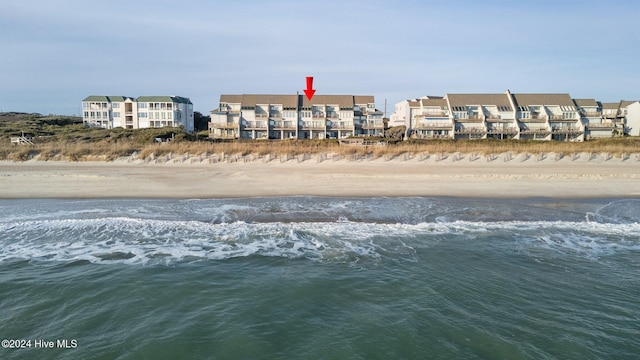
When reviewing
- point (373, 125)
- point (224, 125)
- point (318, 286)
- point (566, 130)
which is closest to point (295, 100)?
point (224, 125)

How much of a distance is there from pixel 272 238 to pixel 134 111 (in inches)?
2648

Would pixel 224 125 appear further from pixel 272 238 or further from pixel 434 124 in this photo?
pixel 272 238

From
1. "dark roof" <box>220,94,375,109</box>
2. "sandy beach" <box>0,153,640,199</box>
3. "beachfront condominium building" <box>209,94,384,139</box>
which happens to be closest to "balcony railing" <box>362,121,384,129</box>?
"beachfront condominium building" <box>209,94,384,139</box>

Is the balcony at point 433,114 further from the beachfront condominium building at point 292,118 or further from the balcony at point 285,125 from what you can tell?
the balcony at point 285,125

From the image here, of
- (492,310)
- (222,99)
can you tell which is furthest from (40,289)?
(222,99)

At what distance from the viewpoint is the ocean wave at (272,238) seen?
843 centimetres

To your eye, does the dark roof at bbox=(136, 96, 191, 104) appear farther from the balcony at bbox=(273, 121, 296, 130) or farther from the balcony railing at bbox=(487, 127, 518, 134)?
the balcony railing at bbox=(487, 127, 518, 134)

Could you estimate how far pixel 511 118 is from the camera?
6084cm

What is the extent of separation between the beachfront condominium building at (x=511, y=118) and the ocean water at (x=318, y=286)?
51.3 meters

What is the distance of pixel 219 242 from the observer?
9.23m

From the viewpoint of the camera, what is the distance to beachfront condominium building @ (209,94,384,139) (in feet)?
205

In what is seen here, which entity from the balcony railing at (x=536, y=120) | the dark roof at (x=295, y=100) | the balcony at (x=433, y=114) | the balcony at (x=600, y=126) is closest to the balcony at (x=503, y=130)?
the balcony railing at (x=536, y=120)

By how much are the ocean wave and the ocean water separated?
2.2 inches

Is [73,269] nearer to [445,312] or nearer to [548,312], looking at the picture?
[445,312]
